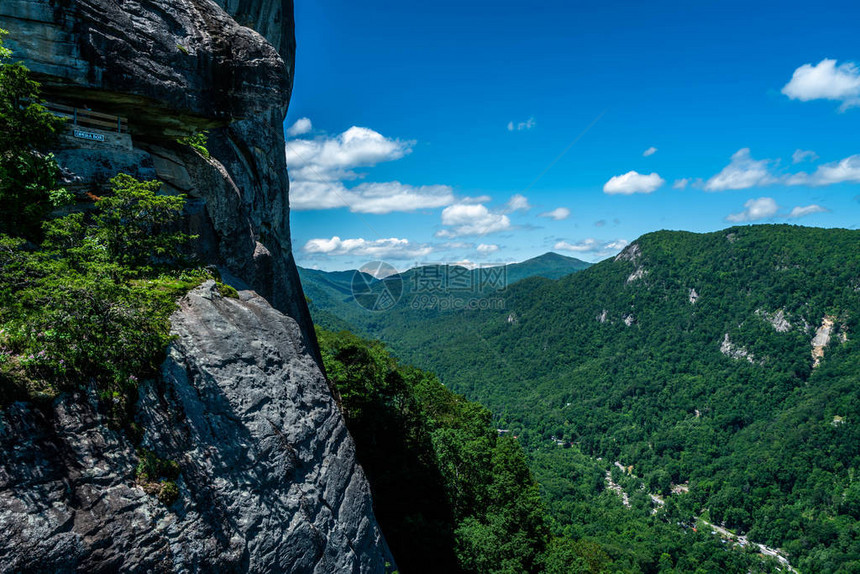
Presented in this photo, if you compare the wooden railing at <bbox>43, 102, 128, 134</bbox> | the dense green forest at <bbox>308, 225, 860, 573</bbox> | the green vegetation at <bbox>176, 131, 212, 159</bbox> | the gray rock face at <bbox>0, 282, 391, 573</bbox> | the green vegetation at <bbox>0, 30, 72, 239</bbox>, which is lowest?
the dense green forest at <bbox>308, 225, 860, 573</bbox>

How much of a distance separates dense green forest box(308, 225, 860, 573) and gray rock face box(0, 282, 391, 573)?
46264 mm

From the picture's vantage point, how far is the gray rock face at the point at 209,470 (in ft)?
22.3

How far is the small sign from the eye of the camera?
444 inches

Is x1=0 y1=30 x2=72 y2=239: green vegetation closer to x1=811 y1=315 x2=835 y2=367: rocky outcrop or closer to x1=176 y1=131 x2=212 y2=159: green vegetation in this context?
x1=176 y1=131 x2=212 y2=159: green vegetation

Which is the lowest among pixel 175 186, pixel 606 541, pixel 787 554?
pixel 787 554

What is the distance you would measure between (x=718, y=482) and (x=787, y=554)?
2412cm

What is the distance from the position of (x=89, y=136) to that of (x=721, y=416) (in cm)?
17051

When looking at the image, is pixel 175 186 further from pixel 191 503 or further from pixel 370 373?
pixel 370 373

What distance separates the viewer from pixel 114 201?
10555 millimetres

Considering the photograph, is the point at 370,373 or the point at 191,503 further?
the point at 370,373

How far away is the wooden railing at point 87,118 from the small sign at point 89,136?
0.24 metres

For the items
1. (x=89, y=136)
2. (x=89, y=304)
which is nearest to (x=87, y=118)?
(x=89, y=136)

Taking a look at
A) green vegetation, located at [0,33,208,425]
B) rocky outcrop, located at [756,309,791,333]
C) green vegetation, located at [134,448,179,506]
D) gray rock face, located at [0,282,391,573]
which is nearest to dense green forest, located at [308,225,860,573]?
rocky outcrop, located at [756,309,791,333]

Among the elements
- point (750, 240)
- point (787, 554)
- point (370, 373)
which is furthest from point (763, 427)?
point (370, 373)
